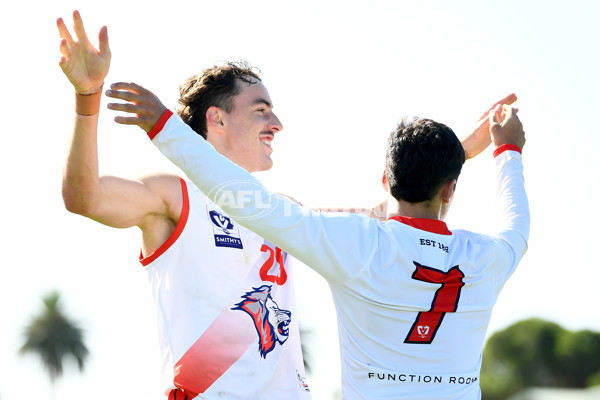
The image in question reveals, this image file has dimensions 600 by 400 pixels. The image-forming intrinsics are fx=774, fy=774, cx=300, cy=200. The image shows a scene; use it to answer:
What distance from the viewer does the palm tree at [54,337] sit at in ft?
175

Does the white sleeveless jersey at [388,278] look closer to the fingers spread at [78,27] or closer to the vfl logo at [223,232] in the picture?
the fingers spread at [78,27]

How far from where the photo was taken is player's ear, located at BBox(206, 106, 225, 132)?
5.62 metres

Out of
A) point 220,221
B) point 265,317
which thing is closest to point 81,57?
point 220,221

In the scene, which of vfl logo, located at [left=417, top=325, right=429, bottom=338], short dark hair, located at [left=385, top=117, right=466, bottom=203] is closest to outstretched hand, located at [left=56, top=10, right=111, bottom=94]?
short dark hair, located at [left=385, top=117, right=466, bottom=203]

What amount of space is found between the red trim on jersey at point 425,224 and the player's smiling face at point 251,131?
6.19ft

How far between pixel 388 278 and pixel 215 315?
4.95ft

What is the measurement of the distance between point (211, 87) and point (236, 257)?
4.91ft

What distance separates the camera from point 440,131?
393cm

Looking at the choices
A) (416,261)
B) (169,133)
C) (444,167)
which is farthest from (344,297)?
(169,133)

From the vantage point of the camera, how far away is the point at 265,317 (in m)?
4.91

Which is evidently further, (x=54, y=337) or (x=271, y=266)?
(x=54, y=337)

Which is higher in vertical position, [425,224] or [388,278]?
[425,224]

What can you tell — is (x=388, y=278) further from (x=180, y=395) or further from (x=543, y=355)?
(x=543, y=355)

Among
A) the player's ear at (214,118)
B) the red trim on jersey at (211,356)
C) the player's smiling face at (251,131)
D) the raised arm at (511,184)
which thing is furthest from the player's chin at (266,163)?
the raised arm at (511,184)
